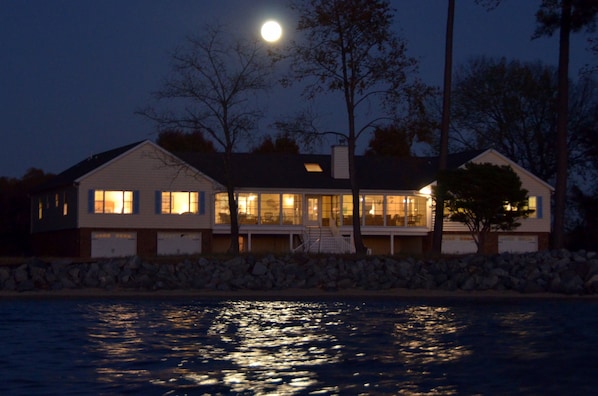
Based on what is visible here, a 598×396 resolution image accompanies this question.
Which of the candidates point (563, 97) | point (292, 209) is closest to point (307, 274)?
point (563, 97)

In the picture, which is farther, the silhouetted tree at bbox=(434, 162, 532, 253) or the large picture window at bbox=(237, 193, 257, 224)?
the large picture window at bbox=(237, 193, 257, 224)

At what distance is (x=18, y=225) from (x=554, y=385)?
53780 mm

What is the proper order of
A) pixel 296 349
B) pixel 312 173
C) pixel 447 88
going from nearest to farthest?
pixel 296 349 < pixel 447 88 < pixel 312 173

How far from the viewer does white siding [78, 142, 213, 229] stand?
2021 inches

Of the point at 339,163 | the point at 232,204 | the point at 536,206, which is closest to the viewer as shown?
the point at 232,204

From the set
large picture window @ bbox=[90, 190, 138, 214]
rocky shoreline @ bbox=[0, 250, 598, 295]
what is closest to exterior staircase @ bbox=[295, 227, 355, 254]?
large picture window @ bbox=[90, 190, 138, 214]

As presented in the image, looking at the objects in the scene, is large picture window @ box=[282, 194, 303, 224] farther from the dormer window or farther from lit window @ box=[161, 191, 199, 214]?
lit window @ box=[161, 191, 199, 214]

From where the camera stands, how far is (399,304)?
30703mm

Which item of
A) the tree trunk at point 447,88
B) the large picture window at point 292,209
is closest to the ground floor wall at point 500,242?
the large picture window at point 292,209

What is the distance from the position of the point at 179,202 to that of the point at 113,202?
3434 mm

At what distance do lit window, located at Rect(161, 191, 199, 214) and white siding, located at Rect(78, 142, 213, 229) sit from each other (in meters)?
0.27

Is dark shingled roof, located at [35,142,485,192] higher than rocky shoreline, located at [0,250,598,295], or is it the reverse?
dark shingled roof, located at [35,142,485,192]

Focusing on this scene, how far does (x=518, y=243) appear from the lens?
56719 mm

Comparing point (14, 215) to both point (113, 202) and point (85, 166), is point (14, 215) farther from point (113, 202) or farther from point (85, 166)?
point (113, 202)
